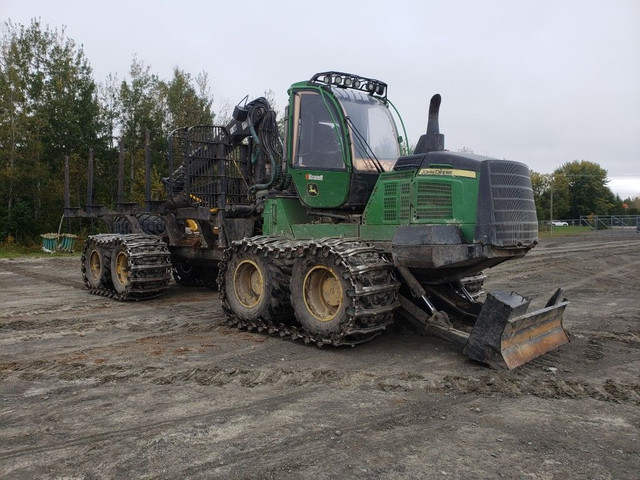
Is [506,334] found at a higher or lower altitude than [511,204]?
lower

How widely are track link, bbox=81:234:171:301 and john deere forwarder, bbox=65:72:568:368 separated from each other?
27 mm

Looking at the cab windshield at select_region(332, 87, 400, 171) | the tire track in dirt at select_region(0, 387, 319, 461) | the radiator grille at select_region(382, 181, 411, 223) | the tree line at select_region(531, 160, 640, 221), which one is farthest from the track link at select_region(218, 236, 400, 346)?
the tree line at select_region(531, 160, 640, 221)

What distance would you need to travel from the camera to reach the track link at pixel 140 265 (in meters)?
10.1

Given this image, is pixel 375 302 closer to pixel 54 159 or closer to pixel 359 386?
pixel 359 386

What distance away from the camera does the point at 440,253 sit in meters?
6.13

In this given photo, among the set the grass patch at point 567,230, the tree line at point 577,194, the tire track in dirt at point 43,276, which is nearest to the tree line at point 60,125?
the tire track in dirt at point 43,276

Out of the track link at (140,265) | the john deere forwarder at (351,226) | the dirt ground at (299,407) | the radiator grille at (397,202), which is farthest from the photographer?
the track link at (140,265)

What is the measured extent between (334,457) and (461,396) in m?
1.73

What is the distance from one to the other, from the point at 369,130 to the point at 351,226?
4.74 feet

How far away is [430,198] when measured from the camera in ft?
20.8

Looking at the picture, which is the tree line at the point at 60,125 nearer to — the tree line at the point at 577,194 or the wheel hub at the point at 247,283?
the wheel hub at the point at 247,283

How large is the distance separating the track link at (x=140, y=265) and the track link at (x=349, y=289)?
3.62 metres

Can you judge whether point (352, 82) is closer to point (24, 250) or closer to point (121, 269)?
point (121, 269)

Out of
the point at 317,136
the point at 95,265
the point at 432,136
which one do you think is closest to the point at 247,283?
the point at 317,136
